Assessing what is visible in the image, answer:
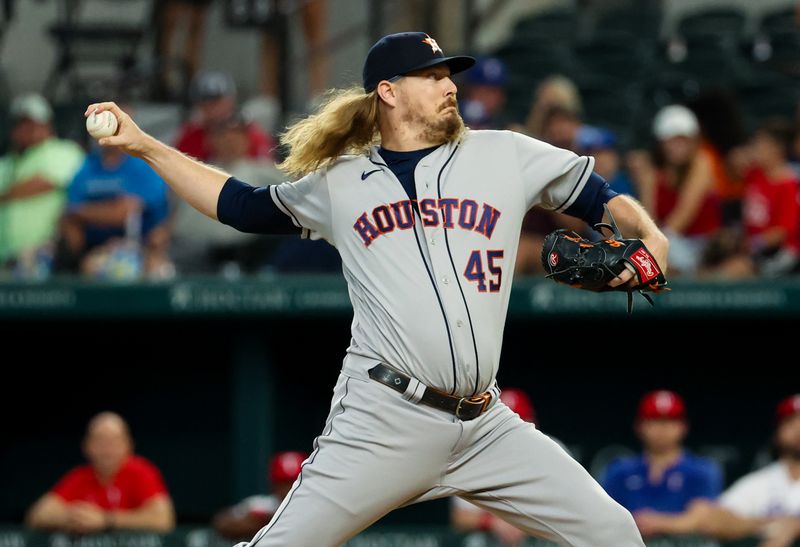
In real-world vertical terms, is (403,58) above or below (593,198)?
above

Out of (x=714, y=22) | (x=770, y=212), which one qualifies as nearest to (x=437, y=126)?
(x=770, y=212)

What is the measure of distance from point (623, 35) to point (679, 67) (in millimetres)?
727

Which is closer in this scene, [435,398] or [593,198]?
[435,398]

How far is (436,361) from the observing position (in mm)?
4078

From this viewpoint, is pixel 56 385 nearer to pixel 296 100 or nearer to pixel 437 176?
pixel 296 100

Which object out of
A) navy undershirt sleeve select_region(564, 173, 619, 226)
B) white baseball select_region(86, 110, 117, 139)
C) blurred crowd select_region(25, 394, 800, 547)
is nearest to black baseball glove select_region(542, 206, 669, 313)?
navy undershirt sleeve select_region(564, 173, 619, 226)

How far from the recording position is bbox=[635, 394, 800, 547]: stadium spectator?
6.84m

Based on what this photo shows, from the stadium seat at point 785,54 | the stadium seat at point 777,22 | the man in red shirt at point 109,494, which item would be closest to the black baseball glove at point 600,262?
the man in red shirt at point 109,494

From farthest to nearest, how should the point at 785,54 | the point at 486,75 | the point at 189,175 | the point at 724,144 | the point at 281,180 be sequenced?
the point at 785,54 < the point at 486,75 < the point at 724,144 < the point at 281,180 < the point at 189,175

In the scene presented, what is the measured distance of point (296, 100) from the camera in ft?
36.1

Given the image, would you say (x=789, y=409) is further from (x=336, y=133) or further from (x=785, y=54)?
(x=785, y=54)

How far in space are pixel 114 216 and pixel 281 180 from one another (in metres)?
0.89

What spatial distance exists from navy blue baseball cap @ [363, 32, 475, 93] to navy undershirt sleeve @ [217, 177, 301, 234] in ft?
1.41

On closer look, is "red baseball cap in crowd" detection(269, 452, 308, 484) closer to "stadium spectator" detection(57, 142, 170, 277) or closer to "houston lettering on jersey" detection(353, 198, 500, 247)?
"stadium spectator" detection(57, 142, 170, 277)
